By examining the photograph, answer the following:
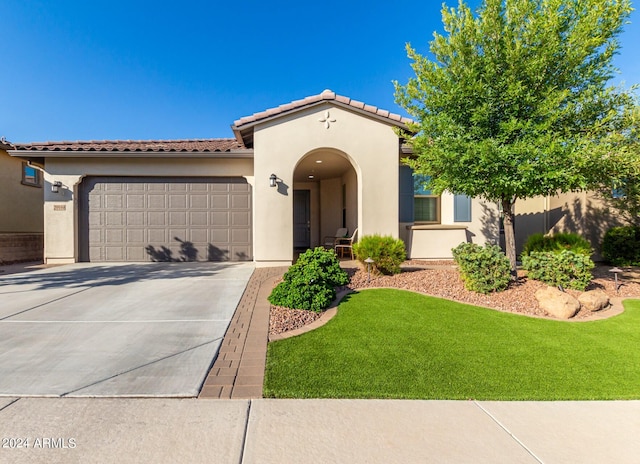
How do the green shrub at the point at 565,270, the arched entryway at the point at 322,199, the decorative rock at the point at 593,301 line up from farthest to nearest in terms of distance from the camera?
the arched entryway at the point at 322,199 < the green shrub at the point at 565,270 < the decorative rock at the point at 593,301

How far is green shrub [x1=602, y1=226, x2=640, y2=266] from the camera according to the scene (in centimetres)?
947

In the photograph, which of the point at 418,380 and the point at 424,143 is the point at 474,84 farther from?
the point at 418,380

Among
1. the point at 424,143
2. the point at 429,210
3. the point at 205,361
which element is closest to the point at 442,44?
the point at 424,143

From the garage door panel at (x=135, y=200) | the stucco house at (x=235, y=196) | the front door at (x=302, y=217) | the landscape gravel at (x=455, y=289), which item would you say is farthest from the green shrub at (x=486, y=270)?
the garage door panel at (x=135, y=200)

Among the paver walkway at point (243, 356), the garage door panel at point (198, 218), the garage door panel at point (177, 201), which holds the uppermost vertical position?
the garage door panel at point (177, 201)

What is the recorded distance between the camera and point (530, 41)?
527 centimetres

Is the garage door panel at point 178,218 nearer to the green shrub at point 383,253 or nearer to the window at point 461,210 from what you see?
the green shrub at point 383,253

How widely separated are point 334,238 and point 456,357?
28.5 ft

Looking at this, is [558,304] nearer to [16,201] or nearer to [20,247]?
[20,247]

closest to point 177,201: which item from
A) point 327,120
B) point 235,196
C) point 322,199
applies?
point 235,196

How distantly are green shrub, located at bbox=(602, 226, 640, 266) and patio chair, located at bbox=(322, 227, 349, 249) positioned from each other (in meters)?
8.74

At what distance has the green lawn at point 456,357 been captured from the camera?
2703 mm

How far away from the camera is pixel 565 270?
5648mm

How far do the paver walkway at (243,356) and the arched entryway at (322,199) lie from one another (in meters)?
6.04
